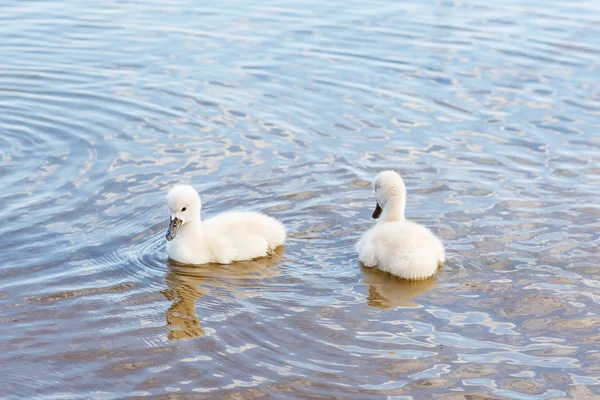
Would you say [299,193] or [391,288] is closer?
Result: [391,288]

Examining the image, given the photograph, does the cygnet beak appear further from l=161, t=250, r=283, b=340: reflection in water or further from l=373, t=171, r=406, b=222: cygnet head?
l=373, t=171, r=406, b=222: cygnet head

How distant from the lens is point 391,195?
786 centimetres

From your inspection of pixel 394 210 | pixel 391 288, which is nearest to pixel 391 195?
pixel 394 210

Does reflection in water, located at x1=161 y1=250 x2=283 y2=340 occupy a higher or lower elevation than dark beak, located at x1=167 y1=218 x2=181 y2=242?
lower

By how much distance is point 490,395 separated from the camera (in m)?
5.68

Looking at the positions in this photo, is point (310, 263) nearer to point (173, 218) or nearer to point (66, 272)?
point (173, 218)

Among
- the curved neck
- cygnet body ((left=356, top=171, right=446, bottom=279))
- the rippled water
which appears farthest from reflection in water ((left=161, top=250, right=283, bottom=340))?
the curved neck

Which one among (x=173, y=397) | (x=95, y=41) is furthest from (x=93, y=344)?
(x=95, y=41)

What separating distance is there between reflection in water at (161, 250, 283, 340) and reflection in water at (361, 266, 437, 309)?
2.41 feet

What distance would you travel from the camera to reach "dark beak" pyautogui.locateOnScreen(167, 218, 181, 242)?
7523 millimetres

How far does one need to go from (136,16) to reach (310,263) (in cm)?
866

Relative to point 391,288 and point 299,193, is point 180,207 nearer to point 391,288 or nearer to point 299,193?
point 299,193

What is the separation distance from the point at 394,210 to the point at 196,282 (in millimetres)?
1727

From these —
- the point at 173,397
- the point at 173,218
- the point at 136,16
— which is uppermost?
the point at 136,16
